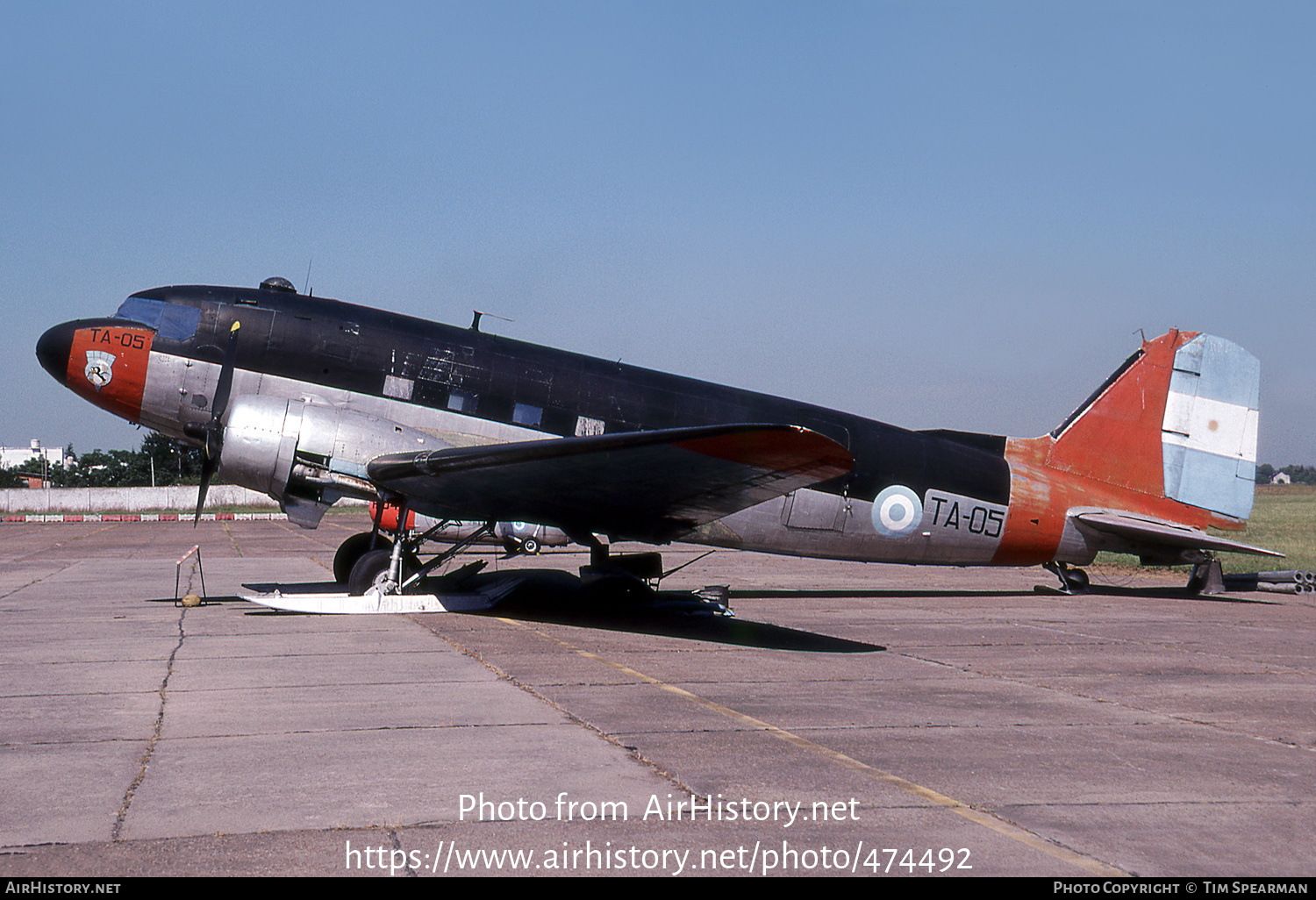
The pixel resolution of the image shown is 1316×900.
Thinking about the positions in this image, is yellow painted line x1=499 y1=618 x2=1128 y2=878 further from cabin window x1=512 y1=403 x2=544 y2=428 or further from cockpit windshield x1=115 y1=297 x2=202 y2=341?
cockpit windshield x1=115 y1=297 x2=202 y2=341

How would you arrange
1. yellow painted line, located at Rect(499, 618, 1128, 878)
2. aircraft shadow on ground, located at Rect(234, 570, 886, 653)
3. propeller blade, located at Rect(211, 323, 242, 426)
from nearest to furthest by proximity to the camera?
yellow painted line, located at Rect(499, 618, 1128, 878), aircraft shadow on ground, located at Rect(234, 570, 886, 653), propeller blade, located at Rect(211, 323, 242, 426)

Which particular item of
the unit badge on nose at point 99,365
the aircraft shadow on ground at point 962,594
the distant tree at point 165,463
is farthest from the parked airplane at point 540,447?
the distant tree at point 165,463

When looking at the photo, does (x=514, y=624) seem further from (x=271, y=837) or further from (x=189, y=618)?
(x=271, y=837)

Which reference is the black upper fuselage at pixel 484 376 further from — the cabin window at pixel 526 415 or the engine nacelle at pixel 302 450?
the engine nacelle at pixel 302 450

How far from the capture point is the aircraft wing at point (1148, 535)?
1930cm

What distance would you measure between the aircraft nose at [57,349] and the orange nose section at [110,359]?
0.20ft

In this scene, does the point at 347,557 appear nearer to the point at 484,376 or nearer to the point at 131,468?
the point at 484,376

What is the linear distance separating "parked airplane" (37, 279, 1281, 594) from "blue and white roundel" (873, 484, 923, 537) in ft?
0.11

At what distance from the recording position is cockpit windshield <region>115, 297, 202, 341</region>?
50.6 ft

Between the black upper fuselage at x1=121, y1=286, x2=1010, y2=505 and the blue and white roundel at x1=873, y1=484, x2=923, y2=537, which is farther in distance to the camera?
the blue and white roundel at x1=873, y1=484, x2=923, y2=537

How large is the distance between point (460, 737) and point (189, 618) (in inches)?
341

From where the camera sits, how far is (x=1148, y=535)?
63.2 ft

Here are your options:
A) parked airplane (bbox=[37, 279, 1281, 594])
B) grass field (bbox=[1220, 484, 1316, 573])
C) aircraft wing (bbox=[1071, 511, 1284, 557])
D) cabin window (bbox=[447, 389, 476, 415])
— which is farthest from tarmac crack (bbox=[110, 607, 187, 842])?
grass field (bbox=[1220, 484, 1316, 573])

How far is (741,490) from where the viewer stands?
43.8 feet
